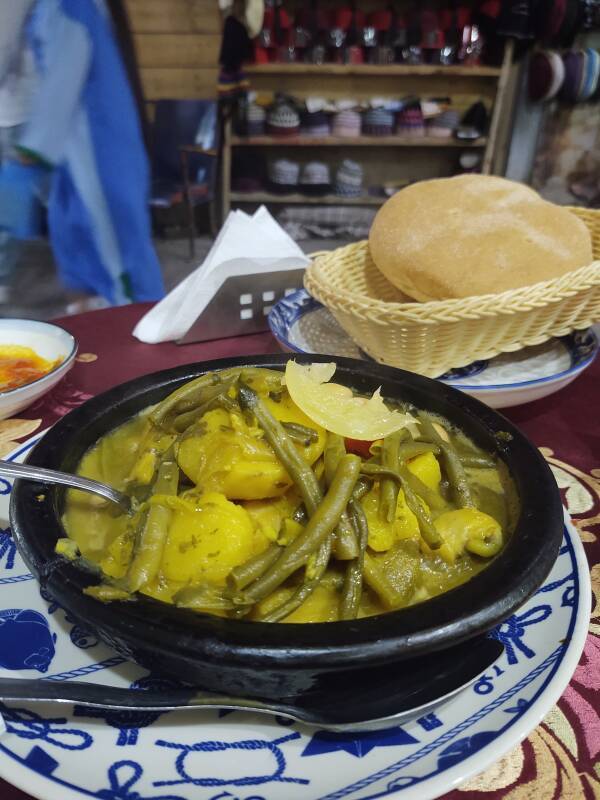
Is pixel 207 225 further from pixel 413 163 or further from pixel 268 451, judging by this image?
pixel 268 451

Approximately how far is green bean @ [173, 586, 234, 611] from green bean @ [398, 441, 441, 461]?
390mm

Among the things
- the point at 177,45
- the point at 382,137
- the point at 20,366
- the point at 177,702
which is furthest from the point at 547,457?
the point at 177,45

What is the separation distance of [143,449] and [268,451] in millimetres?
299

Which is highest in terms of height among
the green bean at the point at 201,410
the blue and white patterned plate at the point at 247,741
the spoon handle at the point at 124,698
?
the green bean at the point at 201,410

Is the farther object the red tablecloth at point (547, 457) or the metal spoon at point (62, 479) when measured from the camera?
the metal spoon at point (62, 479)

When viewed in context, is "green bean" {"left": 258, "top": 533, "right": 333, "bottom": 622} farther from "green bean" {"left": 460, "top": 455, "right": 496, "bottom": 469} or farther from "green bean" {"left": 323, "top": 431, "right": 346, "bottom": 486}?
"green bean" {"left": 460, "top": 455, "right": 496, "bottom": 469}

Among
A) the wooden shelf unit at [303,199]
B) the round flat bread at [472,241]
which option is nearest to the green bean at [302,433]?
the round flat bread at [472,241]

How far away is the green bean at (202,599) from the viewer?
0.79 metres

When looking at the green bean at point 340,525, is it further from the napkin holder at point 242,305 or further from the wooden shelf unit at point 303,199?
the wooden shelf unit at point 303,199

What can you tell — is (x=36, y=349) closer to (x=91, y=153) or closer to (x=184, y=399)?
(x=184, y=399)

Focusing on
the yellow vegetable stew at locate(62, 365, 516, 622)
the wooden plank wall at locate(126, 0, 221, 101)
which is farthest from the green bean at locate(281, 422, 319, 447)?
the wooden plank wall at locate(126, 0, 221, 101)

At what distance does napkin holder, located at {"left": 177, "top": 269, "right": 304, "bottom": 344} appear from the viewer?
6.27 feet

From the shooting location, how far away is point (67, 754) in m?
0.75

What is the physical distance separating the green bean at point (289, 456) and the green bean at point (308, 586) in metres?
0.07
